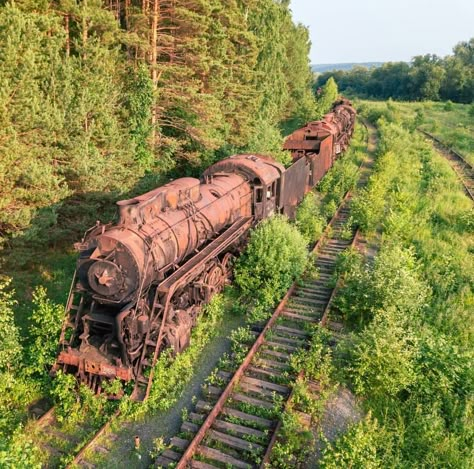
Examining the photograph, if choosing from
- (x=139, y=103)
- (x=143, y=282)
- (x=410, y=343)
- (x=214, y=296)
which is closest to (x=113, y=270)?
(x=143, y=282)

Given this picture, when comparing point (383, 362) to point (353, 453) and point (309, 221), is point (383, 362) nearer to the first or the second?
point (353, 453)

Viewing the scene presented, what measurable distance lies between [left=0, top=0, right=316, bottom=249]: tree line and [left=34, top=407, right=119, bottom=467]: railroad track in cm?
548

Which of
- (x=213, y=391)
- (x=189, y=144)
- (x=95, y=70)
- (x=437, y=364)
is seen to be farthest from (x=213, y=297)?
(x=189, y=144)

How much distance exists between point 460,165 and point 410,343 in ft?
78.9

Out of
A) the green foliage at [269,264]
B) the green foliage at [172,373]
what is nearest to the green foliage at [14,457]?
the green foliage at [172,373]

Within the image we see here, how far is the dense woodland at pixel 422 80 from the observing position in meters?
68.9

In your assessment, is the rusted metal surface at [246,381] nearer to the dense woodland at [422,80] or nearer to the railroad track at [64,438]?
the railroad track at [64,438]

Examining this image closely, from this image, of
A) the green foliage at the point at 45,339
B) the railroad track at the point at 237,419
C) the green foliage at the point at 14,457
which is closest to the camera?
the green foliage at the point at 14,457

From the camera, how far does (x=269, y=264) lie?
12.3 m

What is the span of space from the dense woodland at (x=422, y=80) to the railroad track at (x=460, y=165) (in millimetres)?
38858

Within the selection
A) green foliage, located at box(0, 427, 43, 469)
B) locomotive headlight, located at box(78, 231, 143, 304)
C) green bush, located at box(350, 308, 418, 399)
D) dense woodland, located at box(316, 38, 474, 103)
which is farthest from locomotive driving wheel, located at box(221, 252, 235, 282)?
dense woodland, located at box(316, 38, 474, 103)

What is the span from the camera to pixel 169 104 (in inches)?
705

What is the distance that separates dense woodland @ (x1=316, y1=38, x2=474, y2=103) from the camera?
68.9 meters

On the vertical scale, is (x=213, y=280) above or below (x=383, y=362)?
above
